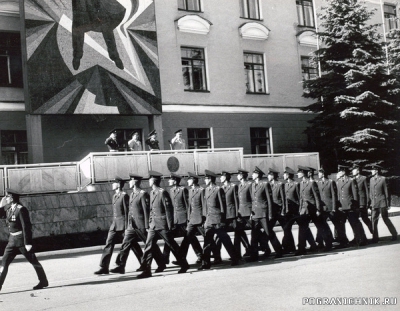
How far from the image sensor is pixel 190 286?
8.64m

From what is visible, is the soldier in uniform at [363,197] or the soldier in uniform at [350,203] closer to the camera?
the soldier in uniform at [350,203]

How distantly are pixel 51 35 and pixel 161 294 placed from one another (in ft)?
43.2

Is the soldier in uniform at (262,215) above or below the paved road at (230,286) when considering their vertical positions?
above

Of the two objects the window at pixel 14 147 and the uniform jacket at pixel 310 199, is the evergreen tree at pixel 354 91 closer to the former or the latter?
the uniform jacket at pixel 310 199

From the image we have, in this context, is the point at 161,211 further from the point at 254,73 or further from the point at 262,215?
the point at 254,73

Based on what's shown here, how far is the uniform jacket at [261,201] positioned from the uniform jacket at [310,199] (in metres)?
1.13

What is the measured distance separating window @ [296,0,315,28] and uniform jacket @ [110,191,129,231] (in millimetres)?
18980

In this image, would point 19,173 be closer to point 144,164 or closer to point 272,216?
point 144,164

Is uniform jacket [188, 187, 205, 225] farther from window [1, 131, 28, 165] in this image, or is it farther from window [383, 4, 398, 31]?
window [383, 4, 398, 31]

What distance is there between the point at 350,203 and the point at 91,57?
10798 mm

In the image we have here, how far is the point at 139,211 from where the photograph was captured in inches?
420

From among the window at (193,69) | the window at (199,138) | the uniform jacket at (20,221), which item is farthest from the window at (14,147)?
the uniform jacket at (20,221)

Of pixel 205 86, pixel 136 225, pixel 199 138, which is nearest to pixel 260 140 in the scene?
pixel 199 138

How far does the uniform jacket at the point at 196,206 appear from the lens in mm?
11422
